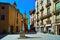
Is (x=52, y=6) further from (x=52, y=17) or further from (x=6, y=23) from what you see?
(x=6, y=23)

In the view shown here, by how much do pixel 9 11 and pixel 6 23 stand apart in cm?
399

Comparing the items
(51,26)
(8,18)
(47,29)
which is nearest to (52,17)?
(51,26)

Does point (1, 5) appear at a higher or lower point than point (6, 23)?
higher

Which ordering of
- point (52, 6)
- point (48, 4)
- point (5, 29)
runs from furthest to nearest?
point (5, 29) → point (48, 4) → point (52, 6)

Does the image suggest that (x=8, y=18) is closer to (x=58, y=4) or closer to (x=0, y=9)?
(x=0, y=9)

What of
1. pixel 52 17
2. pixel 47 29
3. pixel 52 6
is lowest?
pixel 47 29

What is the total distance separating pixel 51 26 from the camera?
160ft

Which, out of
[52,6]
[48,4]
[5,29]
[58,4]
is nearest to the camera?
[58,4]

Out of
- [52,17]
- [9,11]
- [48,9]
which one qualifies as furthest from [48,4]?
[9,11]

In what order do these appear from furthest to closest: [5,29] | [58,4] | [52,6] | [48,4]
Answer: [5,29], [48,4], [52,6], [58,4]

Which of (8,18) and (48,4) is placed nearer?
(48,4)

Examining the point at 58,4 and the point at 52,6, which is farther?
the point at 52,6

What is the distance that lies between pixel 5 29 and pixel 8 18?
3.66m

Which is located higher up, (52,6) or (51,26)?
(52,6)
